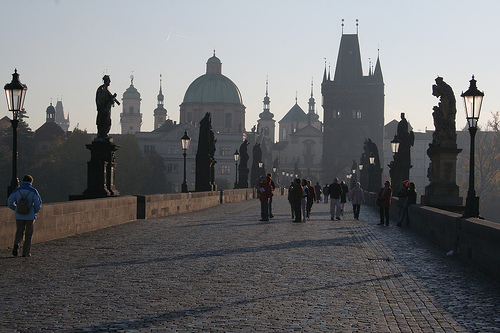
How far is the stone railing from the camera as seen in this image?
11.9 m

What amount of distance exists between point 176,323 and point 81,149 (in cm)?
9923

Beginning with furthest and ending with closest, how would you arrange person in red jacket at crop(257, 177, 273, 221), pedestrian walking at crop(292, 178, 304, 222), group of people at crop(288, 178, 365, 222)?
group of people at crop(288, 178, 365, 222) → pedestrian walking at crop(292, 178, 304, 222) → person in red jacket at crop(257, 177, 273, 221)

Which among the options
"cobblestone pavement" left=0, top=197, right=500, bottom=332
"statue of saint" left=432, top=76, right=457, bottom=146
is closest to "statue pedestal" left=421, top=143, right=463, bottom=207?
"statue of saint" left=432, top=76, right=457, bottom=146

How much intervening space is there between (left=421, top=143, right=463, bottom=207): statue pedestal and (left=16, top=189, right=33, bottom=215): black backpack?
13021 mm

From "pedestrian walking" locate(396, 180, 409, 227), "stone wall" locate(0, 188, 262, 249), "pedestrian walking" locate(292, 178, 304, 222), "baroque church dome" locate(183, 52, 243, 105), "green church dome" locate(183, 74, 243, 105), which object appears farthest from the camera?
"green church dome" locate(183, 74, 243, 105)

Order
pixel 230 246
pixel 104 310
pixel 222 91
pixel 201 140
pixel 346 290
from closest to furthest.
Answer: pixel 104 310 < pixel 346 290 < pixel 230 246 < pixel 201 140 < pixel 222 91

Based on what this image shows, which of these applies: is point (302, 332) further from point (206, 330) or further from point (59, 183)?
point (59, 183)

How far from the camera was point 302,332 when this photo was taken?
7.62m

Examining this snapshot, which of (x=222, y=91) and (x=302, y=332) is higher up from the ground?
(x=222, y=91)

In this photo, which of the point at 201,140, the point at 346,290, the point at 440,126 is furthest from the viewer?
the point at 201,140

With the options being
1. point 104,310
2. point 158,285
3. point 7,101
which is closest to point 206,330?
point 104,310

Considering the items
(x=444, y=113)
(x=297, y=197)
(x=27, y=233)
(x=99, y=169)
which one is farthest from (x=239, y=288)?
(x=297, y=197)

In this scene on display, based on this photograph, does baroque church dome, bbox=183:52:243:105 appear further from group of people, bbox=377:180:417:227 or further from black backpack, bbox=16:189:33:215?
black backpack, bbox=16:189:33:215

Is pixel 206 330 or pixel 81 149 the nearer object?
pixel 206 330
